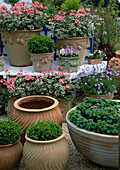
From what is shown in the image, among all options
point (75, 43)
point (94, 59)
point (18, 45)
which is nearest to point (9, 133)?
point (18, 45)

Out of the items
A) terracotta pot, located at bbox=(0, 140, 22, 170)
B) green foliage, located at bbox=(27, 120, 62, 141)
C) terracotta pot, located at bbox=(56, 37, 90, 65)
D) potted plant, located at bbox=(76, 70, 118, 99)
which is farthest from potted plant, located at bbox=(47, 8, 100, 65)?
terracotta pot, located at bbox=(0, 140, 22, 170)

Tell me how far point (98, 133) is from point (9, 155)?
1.00m

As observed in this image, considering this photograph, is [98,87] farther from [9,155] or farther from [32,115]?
[9,155]

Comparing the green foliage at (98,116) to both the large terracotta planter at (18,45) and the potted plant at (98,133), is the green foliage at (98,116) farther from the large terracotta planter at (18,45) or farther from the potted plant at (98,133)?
the large terracotta planter at (18,45)

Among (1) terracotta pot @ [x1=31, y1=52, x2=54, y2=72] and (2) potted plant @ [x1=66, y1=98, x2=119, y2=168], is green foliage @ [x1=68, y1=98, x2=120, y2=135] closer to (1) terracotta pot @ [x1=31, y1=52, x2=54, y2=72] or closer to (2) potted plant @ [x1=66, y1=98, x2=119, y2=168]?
(2) potted plant @ [x1=66, y1=98, x2=119, y2=168]

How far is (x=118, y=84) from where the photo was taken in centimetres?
498

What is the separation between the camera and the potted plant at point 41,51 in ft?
14.2

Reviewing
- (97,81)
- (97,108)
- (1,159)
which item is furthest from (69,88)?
(1,159)

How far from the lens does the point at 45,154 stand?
107 inches

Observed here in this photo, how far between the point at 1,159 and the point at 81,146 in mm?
876

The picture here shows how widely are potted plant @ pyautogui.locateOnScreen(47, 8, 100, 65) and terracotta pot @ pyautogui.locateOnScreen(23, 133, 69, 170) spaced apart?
7.70 ft

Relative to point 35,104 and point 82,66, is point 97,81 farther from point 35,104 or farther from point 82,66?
point 35,104

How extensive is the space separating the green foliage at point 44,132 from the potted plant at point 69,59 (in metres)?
1.76

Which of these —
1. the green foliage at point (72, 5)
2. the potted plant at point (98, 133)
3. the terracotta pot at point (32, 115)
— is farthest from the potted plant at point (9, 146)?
the green foliage at point (72, 5)
